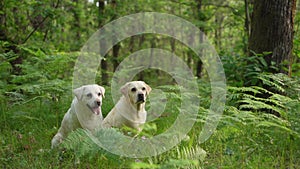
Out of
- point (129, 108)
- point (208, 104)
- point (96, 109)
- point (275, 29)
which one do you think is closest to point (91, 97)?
point (96, 109)

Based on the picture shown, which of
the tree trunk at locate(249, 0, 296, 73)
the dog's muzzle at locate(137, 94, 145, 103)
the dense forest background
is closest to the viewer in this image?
the dense forest background

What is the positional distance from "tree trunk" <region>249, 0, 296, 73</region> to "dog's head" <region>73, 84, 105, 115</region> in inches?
146

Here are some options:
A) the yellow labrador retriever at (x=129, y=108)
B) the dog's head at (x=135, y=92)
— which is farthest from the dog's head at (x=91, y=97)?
the dog's head at (x=135, y=92)

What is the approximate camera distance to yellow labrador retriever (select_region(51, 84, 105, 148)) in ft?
14.7

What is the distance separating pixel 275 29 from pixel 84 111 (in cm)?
414

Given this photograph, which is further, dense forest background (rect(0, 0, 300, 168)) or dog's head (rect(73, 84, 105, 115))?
dog's head (rect(73, 84, 105, 115))

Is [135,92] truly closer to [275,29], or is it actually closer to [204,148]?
[204,148]

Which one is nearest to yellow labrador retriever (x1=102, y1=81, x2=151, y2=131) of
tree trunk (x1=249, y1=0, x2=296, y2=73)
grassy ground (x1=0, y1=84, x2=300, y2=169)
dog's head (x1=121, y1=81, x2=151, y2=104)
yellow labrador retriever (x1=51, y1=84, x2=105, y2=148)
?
dog's head (x1=121, y1=81, x2=151, y2=104)

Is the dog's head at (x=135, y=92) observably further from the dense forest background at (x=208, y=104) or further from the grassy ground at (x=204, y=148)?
the grassy ground at (x=204, y=148)

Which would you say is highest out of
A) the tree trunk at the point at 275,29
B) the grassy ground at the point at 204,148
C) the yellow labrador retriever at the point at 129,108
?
the tree trunk at the point at 275,29

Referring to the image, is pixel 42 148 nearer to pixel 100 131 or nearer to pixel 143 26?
pixel 100 131

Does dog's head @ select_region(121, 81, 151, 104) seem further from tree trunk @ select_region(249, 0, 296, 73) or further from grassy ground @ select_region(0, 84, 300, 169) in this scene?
tree trunk @ select_region(249, 0, 296, 73)

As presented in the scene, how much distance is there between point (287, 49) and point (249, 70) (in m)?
0.88

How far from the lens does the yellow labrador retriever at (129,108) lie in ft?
15.8
